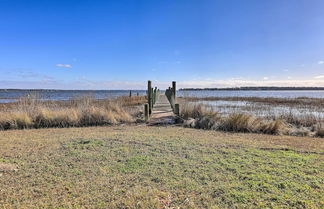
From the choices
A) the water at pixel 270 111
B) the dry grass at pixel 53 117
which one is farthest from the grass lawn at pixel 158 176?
the water at pixel 270 111

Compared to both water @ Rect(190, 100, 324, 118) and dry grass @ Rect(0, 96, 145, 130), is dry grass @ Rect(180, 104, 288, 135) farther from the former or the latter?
dry grass @ Rect(0, 96, 145, 130)

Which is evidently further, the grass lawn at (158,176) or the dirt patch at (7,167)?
the dirt patch at (7,167)

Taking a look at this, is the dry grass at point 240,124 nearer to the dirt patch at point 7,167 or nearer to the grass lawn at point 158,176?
the grass lawn at point 158,176

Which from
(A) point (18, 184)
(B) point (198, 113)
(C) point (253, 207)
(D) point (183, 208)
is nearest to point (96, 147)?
(A) point (18, 184)

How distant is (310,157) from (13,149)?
6.18m

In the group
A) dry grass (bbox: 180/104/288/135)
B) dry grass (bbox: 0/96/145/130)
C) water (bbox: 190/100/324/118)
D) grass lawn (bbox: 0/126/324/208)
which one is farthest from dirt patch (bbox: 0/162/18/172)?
water (bbox: 190/100/324/118)

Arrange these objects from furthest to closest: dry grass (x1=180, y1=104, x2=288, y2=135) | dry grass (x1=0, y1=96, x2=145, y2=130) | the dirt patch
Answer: dry grass (x1=0, y1=96, x2=145, y2=130), dry grass (x1=180, y1=104, x2=288, y2=135), the dirt patch

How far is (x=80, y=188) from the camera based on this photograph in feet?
8.23

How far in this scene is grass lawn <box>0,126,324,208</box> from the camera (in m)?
2.25

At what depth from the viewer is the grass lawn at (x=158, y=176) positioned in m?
2.25

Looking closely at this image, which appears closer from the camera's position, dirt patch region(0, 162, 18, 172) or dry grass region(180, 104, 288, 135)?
dirt patch region(0, 162, 18, 172)

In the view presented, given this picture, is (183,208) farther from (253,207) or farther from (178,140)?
(178,140)

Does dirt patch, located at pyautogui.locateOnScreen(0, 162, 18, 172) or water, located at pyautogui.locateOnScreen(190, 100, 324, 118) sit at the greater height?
water, located at pyautogui.locateOnScreen(190, 100, 324, 118)

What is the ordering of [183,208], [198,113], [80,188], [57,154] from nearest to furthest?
1. [183,208]
2. [80,188]
3. [57,154]
4. [198,113]
